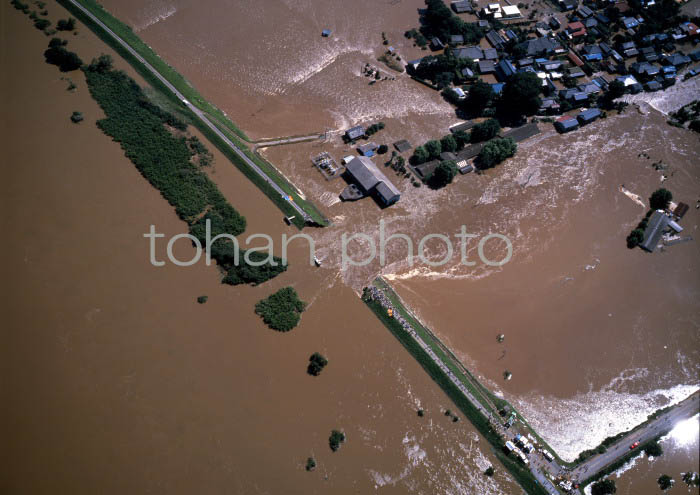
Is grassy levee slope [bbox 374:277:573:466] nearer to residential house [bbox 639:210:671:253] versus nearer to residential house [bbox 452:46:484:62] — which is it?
residential house [bbox 639:210:671:253]

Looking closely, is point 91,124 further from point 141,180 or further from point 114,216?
point 114,216

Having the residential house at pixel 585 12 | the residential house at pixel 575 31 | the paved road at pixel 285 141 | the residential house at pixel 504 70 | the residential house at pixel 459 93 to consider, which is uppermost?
the residential house at pixel 585 12

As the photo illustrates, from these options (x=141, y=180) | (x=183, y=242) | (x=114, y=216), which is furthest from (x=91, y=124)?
(x=183, y=242)

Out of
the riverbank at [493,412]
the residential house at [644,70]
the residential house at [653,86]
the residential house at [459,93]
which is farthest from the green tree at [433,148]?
the residential house at [644,70]

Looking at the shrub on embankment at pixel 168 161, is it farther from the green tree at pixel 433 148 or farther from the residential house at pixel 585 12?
the residential house at pixel 585 12

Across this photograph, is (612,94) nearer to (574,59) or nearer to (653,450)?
(574,59)
